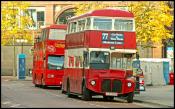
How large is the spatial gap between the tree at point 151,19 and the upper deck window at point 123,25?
13.2 m

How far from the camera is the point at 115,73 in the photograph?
29.8 meters

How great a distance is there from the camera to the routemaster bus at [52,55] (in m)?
43.9

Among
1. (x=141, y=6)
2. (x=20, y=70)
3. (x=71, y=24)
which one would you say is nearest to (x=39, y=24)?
(x=20, y=70)

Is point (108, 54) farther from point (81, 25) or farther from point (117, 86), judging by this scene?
point (81, 25)

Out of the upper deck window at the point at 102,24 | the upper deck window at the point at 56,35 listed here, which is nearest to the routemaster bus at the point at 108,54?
the upper deck window at the point at 102,24

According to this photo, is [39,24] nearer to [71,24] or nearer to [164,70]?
[164,70]

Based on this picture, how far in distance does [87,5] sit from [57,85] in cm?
683

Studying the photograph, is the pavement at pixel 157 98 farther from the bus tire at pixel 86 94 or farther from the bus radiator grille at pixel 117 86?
the bus tire at pixel 86 94

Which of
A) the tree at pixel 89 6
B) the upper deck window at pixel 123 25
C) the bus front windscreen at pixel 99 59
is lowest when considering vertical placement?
the bus front windscreen at pixel 99 59

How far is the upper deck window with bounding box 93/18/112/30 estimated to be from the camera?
3020cm

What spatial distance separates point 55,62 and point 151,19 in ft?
25.6

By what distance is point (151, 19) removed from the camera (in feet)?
149

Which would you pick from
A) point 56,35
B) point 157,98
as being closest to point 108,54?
point 157,98

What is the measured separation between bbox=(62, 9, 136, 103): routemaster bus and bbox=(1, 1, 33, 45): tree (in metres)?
34.7
